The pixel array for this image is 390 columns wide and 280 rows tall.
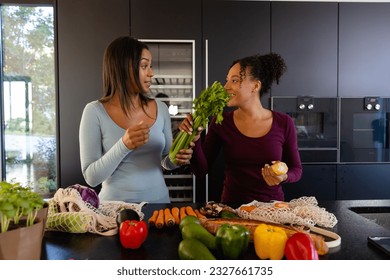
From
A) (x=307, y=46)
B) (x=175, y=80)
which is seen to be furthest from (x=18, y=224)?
(x=307, y=46)

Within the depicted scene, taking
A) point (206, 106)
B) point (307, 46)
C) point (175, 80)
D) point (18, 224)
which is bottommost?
point (18, 224)

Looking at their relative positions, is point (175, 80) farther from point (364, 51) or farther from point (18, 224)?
point (18, 224)

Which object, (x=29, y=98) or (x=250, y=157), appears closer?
(x=250, y=157)

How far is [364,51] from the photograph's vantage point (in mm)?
3080

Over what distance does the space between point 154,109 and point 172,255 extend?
32.5 inches

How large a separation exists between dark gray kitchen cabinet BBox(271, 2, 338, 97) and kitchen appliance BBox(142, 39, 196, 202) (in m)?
0.73

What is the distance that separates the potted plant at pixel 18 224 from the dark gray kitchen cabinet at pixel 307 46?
8.33ft

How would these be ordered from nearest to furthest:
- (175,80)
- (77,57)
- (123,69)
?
(123,69) → (77,57) → (175,80)

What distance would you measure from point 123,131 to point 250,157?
61 centimetres

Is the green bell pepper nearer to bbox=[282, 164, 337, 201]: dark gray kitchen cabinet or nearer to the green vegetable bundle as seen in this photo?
the green vegetable bundle

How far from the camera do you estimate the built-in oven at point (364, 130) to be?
3.06 meters

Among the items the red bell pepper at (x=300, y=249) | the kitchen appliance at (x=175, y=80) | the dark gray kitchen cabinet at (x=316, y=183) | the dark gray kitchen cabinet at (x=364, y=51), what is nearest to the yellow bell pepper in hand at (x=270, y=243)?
the red bell pepper at (x=300, y=249)

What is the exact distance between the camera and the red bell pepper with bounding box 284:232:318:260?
86 centimetres

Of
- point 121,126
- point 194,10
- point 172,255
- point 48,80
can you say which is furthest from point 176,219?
point 48,80
